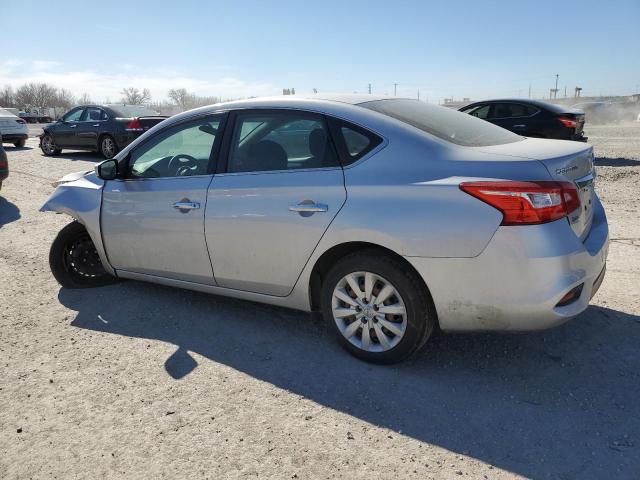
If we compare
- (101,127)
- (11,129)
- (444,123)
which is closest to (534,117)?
(444,123)

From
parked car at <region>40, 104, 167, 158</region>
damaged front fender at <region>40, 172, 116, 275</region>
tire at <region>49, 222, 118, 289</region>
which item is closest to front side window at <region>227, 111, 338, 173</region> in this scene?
damaged front fender at <region>40, 172, 116, 275</region>

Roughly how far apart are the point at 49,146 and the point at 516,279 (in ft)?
53.7

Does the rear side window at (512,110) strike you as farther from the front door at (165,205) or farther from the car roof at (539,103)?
the front door at (165,205)

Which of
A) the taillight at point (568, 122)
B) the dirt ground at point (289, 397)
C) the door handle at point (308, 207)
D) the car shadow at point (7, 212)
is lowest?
the dirt ground at point (289, 397)

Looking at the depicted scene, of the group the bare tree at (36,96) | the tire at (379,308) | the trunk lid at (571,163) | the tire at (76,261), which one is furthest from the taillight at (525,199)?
the bare tree at (36,96)

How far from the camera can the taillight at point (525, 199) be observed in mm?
2633

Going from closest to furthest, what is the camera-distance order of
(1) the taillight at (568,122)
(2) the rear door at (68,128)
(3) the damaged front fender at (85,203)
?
(3) the damaged front fender at (85,203) → (1) the taillight at (568,122) → (2) the rear door at (68,128)

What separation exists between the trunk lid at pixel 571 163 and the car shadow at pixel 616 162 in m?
9.97

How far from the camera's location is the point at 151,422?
2.75 meters

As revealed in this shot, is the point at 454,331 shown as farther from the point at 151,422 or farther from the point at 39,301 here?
the point at 39,301

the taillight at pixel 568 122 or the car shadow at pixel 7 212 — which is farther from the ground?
the taillight at pixel 568 122

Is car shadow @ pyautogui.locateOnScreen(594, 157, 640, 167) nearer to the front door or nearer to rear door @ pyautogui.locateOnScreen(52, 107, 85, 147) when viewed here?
the front door

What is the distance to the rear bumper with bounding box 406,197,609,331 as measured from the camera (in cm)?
264

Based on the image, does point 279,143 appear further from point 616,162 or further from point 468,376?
point 616,162
